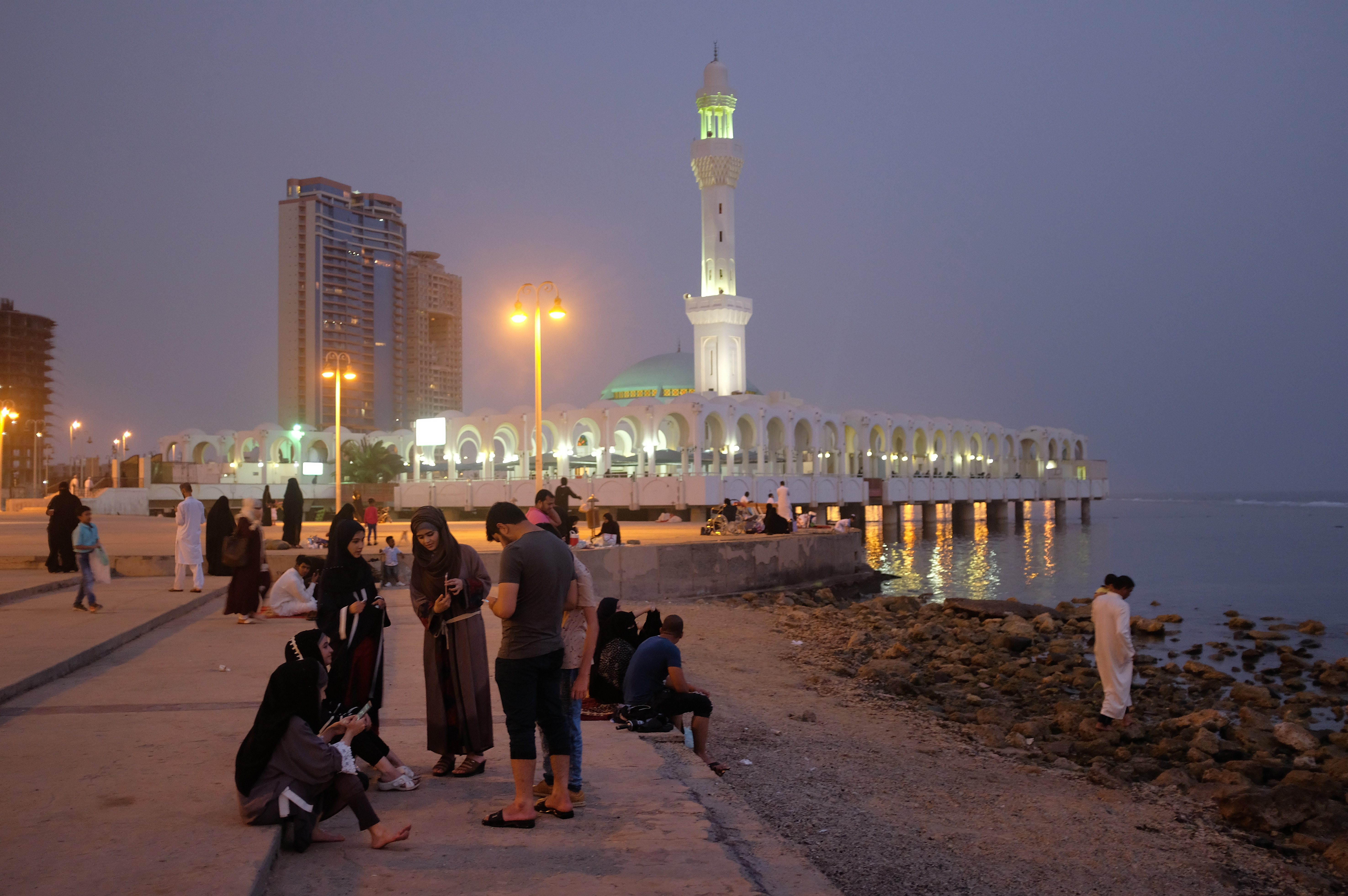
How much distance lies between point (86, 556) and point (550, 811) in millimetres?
8133

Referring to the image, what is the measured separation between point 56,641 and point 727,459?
3671 cm

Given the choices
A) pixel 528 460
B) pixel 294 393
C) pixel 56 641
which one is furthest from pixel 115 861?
pixel 294 393

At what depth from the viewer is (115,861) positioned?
3.68 metres

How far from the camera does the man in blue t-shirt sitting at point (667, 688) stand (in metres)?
6.69

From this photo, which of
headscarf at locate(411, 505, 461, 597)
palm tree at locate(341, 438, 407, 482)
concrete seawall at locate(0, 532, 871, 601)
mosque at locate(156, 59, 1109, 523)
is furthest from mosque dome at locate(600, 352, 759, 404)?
headscarf at locate(411, 505, 461, 597)

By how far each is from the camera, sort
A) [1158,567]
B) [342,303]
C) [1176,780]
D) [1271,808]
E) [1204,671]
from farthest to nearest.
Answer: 1. [342,303]
2. [1158,567]
3. [1204,671]
4. [1176,780]
5. [1271,808]

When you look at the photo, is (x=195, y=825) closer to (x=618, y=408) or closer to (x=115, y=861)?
(x=115, y=861)

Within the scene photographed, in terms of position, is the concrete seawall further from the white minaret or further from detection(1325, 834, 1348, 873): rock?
the white minaret

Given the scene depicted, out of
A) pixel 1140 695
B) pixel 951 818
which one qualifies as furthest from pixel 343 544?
pixel 1140 695

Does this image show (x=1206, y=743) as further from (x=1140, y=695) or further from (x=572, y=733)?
(x=572, y=733)

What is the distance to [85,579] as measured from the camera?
34.9ft

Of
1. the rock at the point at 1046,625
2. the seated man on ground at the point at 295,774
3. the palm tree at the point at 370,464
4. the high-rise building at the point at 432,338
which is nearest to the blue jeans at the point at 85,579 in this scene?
the seated man on ground at the point at 295,774

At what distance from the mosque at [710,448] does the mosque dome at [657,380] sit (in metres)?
0.27

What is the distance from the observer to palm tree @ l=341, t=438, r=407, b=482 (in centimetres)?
5431
